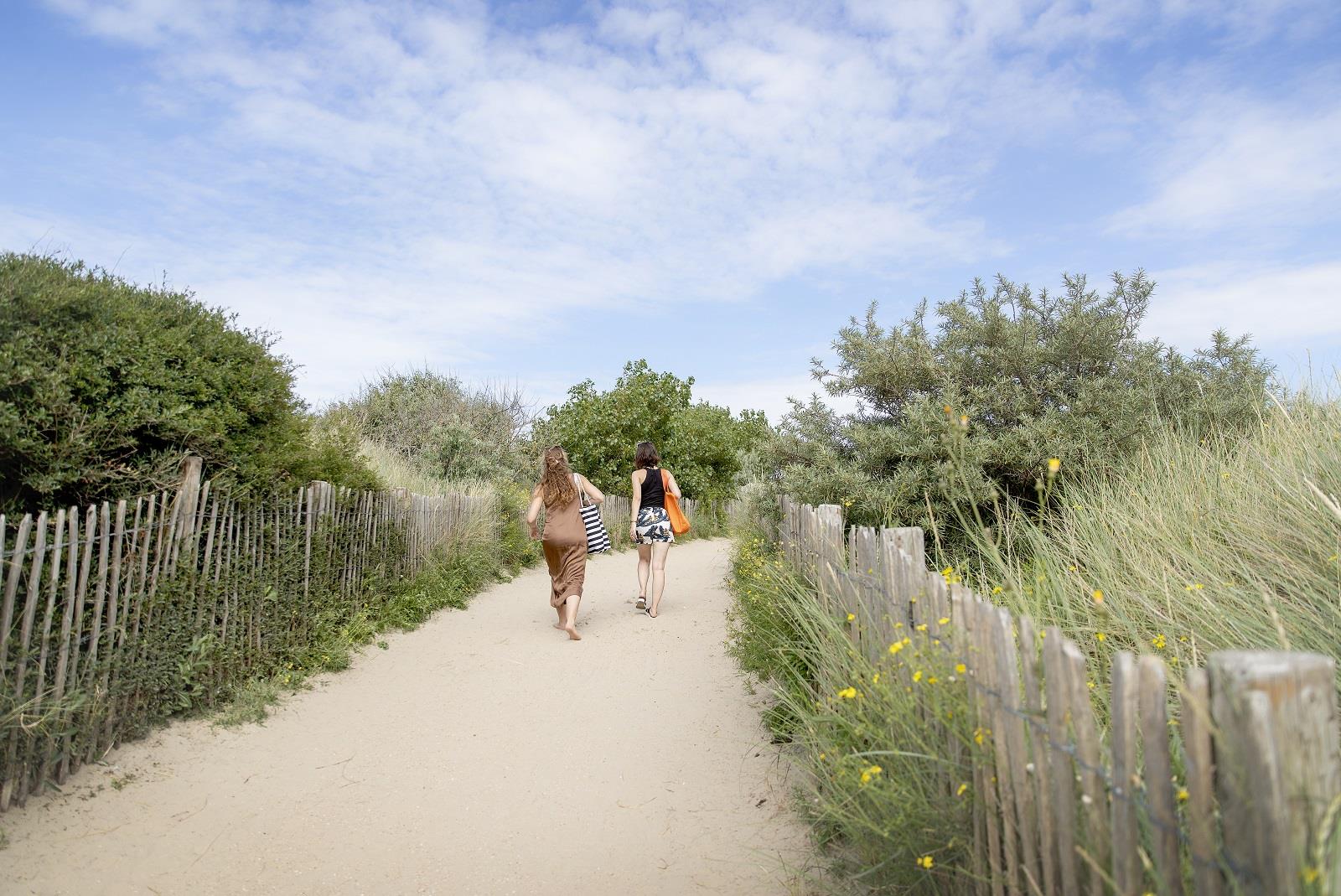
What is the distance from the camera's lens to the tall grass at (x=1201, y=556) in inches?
148

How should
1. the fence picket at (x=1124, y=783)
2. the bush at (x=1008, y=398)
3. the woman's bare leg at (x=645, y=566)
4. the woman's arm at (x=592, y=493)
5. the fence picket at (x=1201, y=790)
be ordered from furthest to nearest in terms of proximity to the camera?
the woman's bare leg at (x=645, y=566) → the woman's arm at (x=592, y=493) → the bush at (x=1008, y=398) → the fence picket at (x=1124, y=783) → the fence picket at (x=1201, y=790)

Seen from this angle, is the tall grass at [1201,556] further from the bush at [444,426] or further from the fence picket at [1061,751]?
the bush at [444,426]

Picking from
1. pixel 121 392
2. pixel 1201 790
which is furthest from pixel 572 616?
pixel 1201 790

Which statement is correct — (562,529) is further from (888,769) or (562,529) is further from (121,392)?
(888,769)

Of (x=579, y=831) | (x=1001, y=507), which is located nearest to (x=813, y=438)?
(x=1001, y=507)

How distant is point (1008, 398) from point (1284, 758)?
7367mm

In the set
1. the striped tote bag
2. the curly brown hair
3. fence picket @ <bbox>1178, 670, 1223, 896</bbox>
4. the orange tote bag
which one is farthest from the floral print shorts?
fence picket @ <bbox>1178, 670, 1223, 896</bbox>

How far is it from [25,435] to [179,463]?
1.02 m

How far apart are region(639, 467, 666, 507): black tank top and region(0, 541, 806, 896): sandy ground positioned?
2.71 meters

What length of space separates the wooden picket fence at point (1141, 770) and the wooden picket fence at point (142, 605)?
4.44m

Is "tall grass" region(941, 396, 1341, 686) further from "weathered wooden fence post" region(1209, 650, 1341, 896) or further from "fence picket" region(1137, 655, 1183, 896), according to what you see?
"weathered wooden fence post" region(1209, 650, 1341, 896)

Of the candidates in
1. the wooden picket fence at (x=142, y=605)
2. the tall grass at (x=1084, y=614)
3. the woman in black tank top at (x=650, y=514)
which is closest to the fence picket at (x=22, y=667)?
the wooden picket fence at (x=142, y=605)

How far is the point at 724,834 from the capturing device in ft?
13.7

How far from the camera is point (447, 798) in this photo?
15.5 feet
